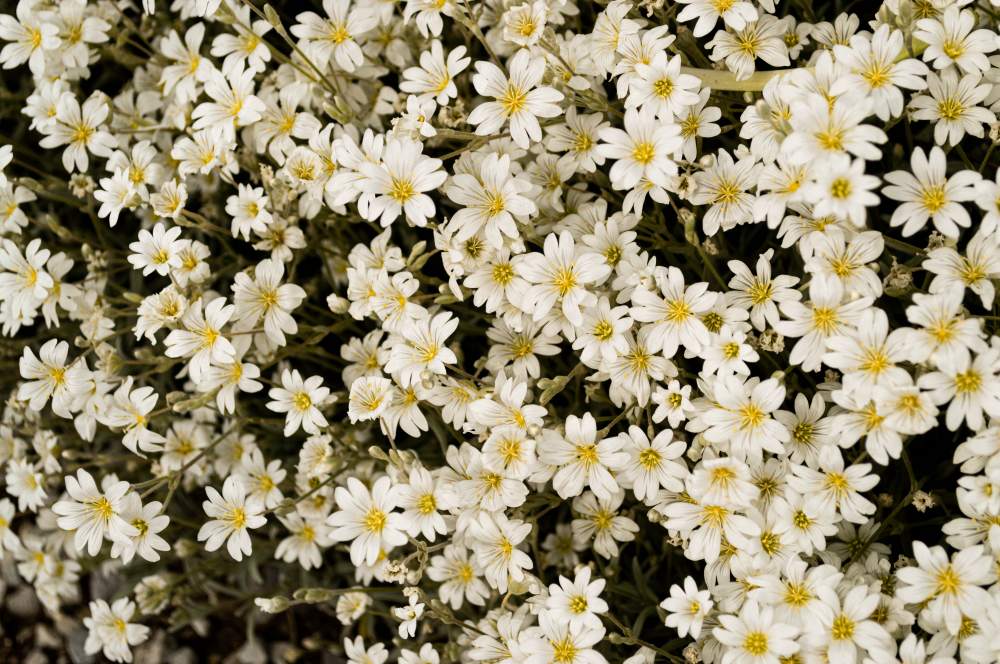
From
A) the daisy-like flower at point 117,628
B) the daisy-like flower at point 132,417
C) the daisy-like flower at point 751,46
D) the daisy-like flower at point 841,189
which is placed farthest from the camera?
the daisy-like flower at point 117,628

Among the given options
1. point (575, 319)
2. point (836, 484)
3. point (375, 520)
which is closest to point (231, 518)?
point (375, 520)

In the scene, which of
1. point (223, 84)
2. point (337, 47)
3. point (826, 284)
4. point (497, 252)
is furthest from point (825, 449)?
point (223, 84)

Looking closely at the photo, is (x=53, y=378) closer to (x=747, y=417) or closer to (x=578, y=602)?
(x=578, y=602)

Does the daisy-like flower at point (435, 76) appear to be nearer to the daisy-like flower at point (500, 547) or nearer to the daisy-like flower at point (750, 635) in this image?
the daisy-like flower at point (500, 547)

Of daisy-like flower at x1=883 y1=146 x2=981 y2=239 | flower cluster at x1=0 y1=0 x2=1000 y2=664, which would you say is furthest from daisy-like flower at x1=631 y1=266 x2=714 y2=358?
daisy-like flower at x1=883 y1=146 x2=981 y2=239

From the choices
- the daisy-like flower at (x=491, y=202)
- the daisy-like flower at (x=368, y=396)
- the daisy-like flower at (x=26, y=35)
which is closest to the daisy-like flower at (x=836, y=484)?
the daisy-like flower at (x=491, y=202)

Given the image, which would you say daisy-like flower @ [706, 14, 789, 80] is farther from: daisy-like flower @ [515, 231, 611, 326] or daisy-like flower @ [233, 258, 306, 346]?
daisy-like flower @ [233, 258, 306, 346]
